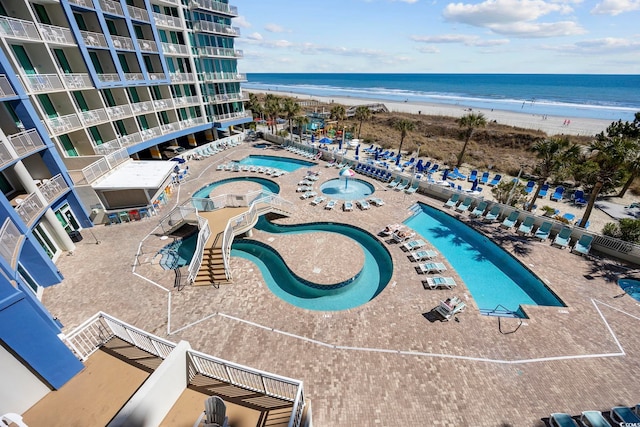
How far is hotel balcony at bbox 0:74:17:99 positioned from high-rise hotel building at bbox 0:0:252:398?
49 mm

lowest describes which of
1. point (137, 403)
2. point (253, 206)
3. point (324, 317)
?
point (324, 317)

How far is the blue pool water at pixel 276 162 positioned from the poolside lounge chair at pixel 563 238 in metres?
23.8

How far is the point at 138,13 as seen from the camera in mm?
25891

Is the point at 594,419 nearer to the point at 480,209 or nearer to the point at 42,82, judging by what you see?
the point at 480,209

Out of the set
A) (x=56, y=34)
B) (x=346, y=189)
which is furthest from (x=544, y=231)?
(x=56, y=34)

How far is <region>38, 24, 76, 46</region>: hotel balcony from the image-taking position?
61.1 feet

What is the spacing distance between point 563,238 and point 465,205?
6719mm

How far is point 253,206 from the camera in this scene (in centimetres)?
1823

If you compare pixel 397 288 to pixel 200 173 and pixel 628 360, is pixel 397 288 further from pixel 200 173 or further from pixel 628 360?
pixel 200 173

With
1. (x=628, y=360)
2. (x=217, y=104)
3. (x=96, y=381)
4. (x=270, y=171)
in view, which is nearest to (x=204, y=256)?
(x=96, y=381)

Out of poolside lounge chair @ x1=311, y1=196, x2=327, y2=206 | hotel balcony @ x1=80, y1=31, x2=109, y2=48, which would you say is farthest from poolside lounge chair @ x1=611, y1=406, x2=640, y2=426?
hotel balcony @ x1=80, y1=31, x2=109, y2=48

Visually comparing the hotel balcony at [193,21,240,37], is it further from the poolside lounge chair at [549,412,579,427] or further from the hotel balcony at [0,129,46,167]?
the poolside lounge chair at [549,412,579,427]

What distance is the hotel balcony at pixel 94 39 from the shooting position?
21656mm

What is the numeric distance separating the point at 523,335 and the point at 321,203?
51.5ft
